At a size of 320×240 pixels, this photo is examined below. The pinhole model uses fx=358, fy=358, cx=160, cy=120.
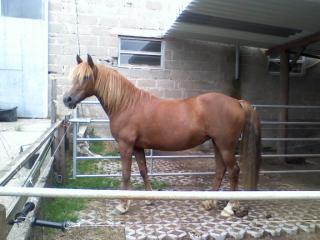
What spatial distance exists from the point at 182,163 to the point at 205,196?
16.7ft

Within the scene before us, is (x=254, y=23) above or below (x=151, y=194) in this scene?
above

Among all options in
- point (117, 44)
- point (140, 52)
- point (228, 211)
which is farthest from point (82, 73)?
point (140, 52)

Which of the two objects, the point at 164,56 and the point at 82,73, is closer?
the point at 82,73

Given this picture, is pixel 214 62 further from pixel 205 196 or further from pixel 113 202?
pixel 205 196

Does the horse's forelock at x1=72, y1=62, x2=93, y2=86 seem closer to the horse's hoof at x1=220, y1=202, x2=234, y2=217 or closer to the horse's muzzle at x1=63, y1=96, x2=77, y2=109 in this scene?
the horse's muzzle at x1=63, y1=96, x2=77, y2=109

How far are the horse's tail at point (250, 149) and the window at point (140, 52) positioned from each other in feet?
13.4

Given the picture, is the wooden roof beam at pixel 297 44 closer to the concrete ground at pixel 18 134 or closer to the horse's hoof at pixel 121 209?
the horse's hoof at pixel 121 209

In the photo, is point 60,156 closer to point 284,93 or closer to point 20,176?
point 20,176

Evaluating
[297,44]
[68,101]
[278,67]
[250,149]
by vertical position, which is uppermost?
[297,44]

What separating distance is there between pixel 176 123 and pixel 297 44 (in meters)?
3.55

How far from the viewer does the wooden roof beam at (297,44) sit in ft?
18.1

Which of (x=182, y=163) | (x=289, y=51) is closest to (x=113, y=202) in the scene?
(x=182, y=163)

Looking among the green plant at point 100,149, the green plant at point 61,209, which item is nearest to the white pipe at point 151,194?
the green plant at point 61,209

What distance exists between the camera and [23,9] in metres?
7.11
